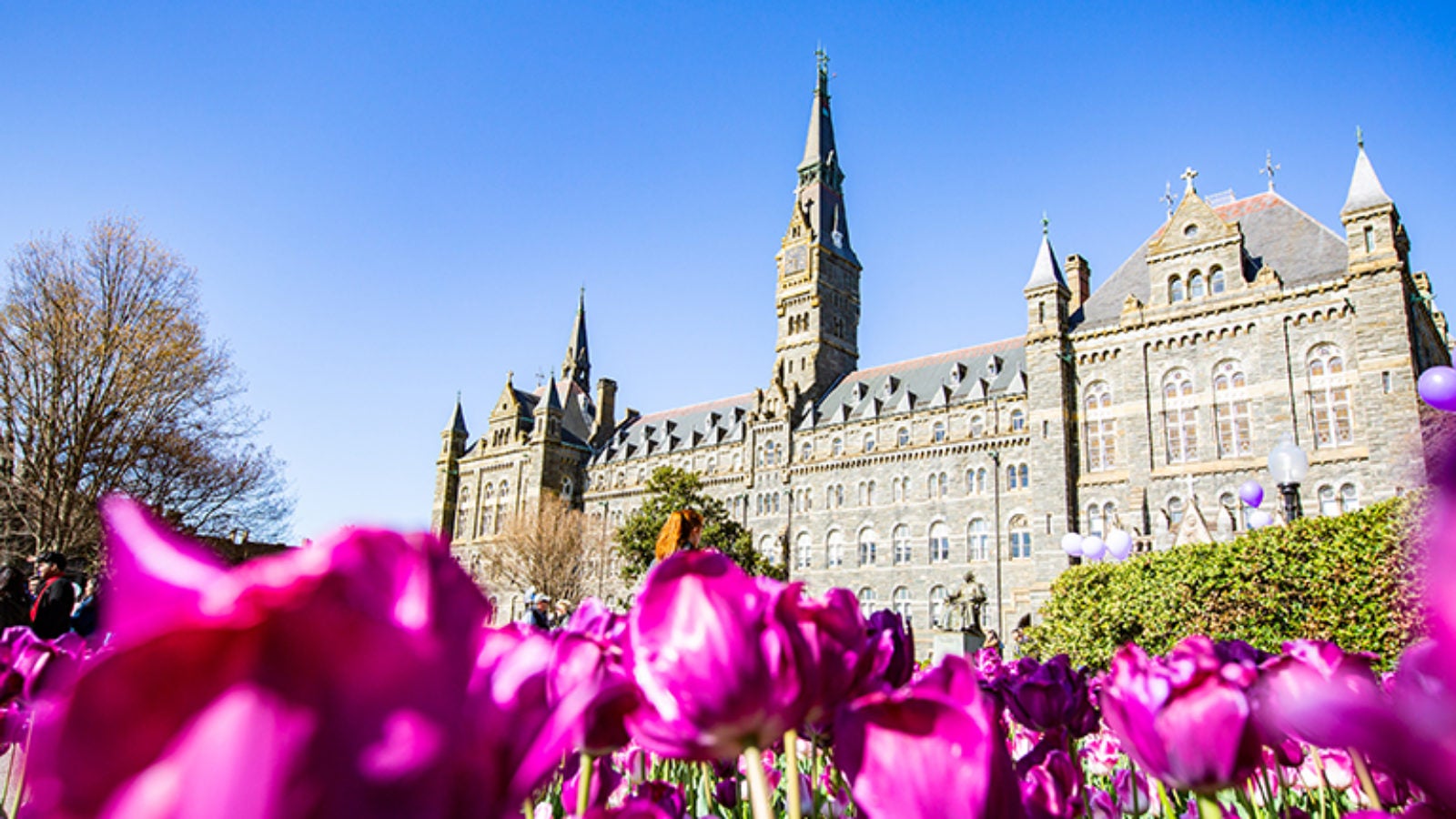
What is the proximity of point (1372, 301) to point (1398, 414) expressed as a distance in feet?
12.7

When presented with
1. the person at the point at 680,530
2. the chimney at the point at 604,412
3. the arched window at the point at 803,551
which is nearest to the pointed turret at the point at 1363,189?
the arched window at the point at 803,551

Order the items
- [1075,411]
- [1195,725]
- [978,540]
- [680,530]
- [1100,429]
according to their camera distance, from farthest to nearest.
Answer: [978,540]
[1075,411]
[1100,429]
[680,530]
[1195,725]

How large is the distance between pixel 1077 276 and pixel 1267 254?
24.5 feet

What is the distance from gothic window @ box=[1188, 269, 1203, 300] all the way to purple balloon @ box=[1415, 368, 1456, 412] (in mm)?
25420

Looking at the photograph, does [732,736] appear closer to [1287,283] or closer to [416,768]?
[416,768]

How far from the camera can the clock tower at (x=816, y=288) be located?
54.6m

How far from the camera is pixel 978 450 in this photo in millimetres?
41531

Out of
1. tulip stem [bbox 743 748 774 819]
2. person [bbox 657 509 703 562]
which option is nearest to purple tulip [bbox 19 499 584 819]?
tulip stem [bbox 743 748 774 819]

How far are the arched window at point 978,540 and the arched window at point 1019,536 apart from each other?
3.33ft

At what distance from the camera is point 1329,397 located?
29812 mm

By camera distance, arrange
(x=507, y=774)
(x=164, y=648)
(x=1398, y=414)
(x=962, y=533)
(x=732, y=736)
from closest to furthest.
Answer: (x=164, y=648) → (x=507, y=774) → (x=732, y=736) → (x=1398, y=414) → (x=962, y=533)

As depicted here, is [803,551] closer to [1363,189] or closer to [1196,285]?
[1196,285]

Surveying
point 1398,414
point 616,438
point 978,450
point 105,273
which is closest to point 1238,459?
point 1398,414

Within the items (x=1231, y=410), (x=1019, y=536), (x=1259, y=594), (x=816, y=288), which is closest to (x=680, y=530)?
(x=1259, y=594)
